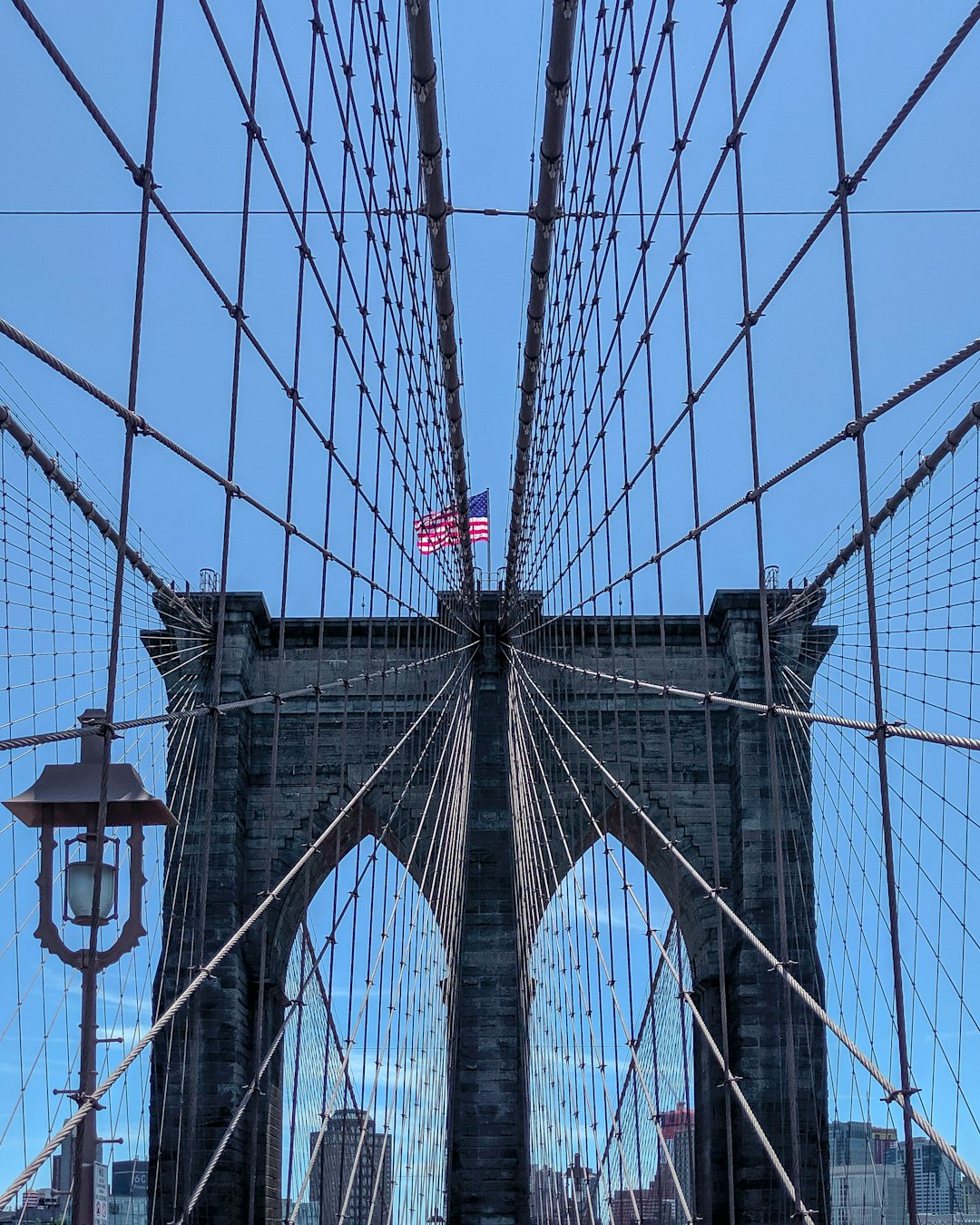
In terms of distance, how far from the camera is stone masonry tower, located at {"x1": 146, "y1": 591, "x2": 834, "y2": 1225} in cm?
1393

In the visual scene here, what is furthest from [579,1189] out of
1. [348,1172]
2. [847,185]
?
[847,185]

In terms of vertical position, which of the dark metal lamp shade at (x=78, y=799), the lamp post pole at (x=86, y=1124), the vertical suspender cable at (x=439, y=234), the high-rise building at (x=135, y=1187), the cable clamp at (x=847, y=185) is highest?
the vertical suspender cable at (x=439, y=234)

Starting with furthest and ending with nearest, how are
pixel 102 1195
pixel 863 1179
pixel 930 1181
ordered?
1. pixel 863 1179
2. pixel 930 1181
3. pixel 102 1195

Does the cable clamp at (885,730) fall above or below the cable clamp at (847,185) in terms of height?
below

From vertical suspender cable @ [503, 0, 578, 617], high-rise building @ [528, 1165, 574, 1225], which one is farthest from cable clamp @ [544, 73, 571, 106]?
high-rise building @ [528, 1165, 574, 1225]

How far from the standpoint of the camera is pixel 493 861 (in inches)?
551

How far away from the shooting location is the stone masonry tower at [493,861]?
13.9 m

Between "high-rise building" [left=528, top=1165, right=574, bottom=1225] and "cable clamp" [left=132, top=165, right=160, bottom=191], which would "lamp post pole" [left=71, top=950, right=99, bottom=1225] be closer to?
"cable clamp" [left=132, top=165, right=160, bottom=191]

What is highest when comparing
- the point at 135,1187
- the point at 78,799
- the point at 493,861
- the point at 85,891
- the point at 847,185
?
the point at 847,185

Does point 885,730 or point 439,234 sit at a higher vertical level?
point 439,234

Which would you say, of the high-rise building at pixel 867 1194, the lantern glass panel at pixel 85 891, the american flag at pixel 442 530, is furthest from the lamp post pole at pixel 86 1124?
the american flag at pixel 442 530

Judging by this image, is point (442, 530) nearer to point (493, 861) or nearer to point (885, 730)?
point (493, 861)

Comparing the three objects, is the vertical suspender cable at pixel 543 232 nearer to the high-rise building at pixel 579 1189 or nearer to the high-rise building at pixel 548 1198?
the high-rise building at pixel 579 1189

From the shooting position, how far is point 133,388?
164 inches
